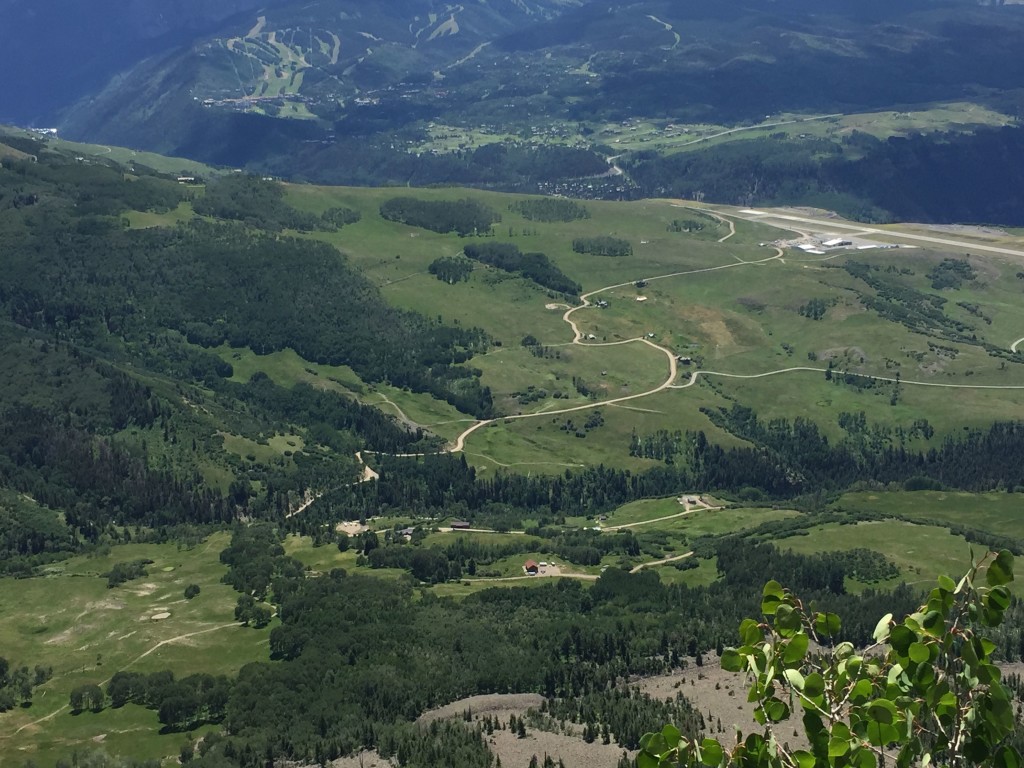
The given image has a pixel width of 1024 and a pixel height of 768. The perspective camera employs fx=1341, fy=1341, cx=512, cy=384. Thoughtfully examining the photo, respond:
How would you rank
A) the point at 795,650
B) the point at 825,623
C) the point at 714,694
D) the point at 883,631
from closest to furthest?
1. the point at 883,631
2. the point at 795,650
3. the point at 825,623
4. the point at 714,694

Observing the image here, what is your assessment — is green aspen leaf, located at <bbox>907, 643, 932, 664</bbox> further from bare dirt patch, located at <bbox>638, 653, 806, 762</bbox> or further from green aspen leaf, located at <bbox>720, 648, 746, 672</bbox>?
bare dirt patch, located at <bbox>638, 653, 806, 762</bbox>

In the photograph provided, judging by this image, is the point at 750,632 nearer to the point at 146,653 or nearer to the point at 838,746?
the point at 838,746

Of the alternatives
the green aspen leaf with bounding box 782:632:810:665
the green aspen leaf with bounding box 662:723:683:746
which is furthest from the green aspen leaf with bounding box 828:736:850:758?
the green aspen leaf with bounding box 662:723:683:746

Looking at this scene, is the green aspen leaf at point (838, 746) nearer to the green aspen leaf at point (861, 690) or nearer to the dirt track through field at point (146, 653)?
the green aspen leaf at point (861, 690)

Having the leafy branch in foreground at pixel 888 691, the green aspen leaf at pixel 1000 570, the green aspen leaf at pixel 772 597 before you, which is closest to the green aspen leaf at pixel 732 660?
the leafy branch in foreground at pixel 888 691

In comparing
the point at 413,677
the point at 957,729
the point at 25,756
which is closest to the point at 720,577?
the point at 413,677

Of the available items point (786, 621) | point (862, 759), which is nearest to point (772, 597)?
point (786, 621)
